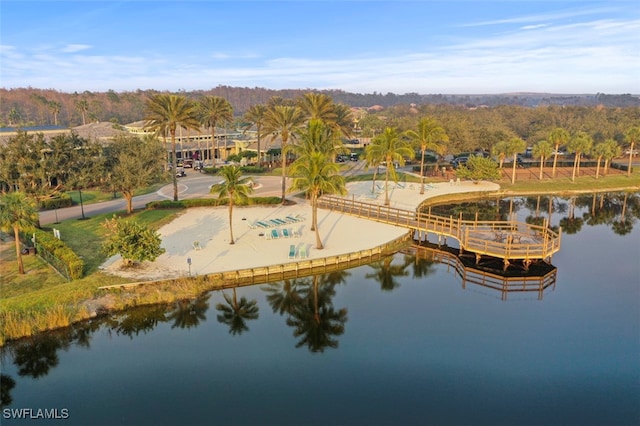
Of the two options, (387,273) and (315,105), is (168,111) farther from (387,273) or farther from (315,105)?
(387,273)

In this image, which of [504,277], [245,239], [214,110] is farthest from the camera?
[214,110]

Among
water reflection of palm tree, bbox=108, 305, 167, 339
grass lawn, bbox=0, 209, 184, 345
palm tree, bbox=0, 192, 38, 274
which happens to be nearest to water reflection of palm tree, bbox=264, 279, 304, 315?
water reflection of palm tree, bbox=108, 305, 167, 339

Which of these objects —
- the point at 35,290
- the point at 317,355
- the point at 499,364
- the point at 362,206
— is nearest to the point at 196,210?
the point at 362,206

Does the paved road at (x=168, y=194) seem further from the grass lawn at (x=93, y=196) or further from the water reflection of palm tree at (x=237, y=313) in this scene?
the water reflection of palm tree at (x=237, y=313)

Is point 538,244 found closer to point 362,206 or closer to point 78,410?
point 362,206

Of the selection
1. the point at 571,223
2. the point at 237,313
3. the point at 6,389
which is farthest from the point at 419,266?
the point at 6,389
